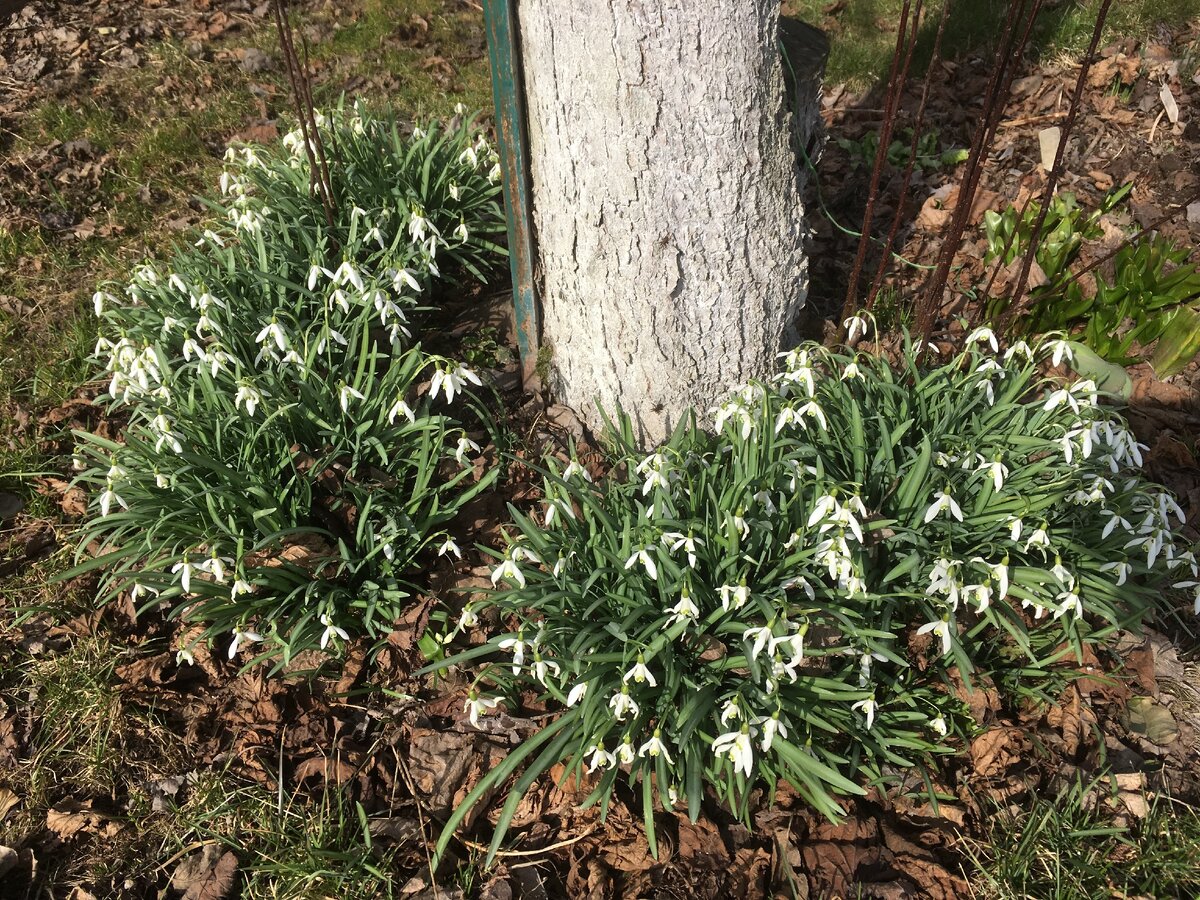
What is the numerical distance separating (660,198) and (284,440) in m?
1.41

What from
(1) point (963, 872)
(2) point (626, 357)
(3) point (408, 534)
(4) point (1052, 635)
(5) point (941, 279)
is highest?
(5) point (941, 279)

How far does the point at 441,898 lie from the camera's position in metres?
2.15

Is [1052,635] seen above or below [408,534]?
below

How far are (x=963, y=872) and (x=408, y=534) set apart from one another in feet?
5.92

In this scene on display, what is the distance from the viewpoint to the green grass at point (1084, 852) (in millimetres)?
2102

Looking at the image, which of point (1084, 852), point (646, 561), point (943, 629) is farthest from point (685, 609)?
point (1084, 852)

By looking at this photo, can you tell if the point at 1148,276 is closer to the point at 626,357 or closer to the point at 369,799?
the point at 626,357

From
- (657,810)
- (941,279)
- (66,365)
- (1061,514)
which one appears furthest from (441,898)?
(66,365)

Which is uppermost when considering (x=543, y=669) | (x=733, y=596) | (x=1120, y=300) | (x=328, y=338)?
(x=328, y=338)

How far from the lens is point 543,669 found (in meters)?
2.19

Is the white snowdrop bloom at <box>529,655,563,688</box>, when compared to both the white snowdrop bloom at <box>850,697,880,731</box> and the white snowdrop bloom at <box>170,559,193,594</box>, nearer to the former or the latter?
the white snowdrop bloom at <box>850,697,880,731</box>

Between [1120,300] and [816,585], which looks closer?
[816,585]

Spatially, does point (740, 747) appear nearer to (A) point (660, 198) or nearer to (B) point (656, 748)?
(B) point (656, 748)

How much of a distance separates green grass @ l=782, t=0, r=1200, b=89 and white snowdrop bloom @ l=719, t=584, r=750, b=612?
3757 mm
